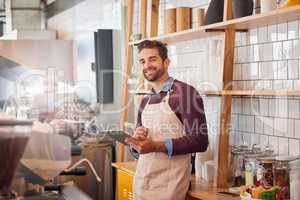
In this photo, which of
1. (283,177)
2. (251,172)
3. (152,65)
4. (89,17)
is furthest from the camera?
(89,17)

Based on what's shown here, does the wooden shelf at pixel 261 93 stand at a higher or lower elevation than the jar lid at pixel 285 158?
higher

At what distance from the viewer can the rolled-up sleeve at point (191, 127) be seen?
284 cm

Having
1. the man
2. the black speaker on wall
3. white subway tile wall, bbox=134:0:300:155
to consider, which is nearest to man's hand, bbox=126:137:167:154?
the man

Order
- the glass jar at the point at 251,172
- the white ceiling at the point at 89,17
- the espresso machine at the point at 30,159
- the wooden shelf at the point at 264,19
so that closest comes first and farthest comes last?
the espresso machine at the point at 30,159 → the wooden shelf at the point at 264,19 → the glass jar at the point at 251,172 → the white ceiling at the point at 89,17

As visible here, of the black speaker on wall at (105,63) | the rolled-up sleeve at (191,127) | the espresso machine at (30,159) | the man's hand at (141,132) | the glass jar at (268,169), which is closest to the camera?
the espresso machine at (30,159)

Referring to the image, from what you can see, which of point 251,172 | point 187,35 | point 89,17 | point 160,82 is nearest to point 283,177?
point 251,172

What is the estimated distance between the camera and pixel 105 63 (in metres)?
5.08

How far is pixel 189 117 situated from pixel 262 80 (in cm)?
55

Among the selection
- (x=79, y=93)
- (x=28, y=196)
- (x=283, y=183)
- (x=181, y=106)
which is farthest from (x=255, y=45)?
A: (x=79, y=93)

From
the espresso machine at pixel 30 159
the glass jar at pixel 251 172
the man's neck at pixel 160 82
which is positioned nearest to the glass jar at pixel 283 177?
the glass jar at pixel 251 172

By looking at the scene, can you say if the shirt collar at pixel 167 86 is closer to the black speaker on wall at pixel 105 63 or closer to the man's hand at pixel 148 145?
the man's hand at pixel 148 145

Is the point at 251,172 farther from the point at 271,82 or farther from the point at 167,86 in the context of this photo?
the point at 167,86

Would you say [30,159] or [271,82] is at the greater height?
[271,82]

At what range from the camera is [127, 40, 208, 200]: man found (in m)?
2.86
